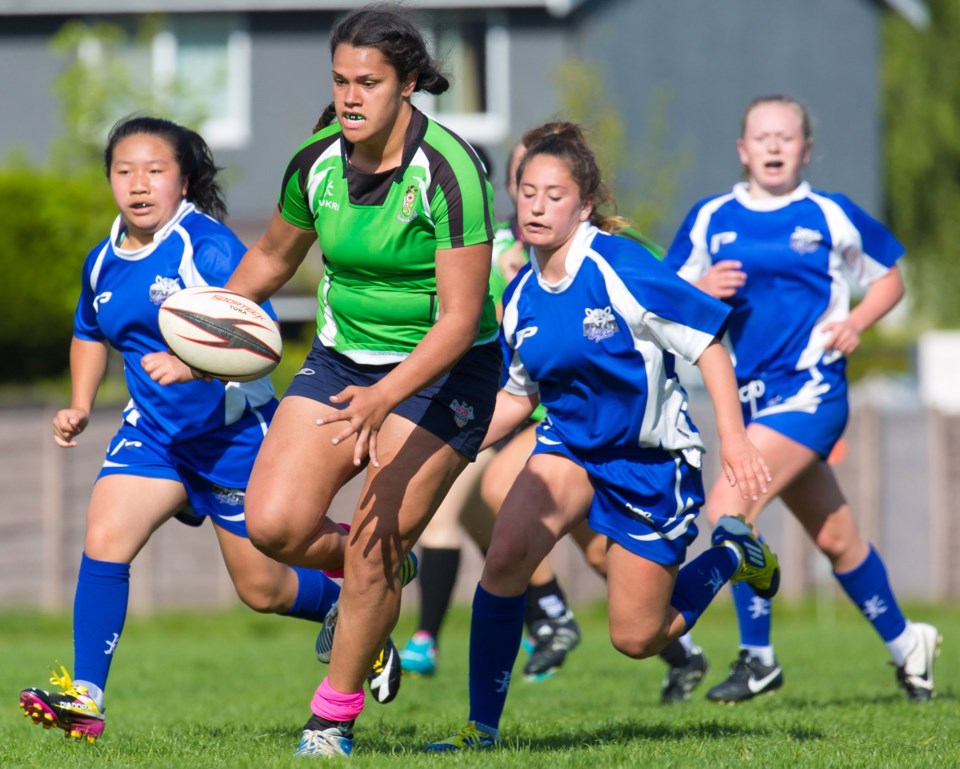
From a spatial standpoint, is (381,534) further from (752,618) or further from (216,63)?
(216,63)

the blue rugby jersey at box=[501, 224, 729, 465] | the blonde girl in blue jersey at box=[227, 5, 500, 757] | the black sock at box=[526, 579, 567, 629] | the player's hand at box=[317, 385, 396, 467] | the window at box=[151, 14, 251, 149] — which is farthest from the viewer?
the window at box=[151, 14, 251, 149]

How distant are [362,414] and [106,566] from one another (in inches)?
59.9

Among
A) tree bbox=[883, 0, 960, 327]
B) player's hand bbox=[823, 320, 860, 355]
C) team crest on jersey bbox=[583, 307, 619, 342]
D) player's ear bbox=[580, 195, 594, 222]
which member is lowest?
player's hand bbox=[823, 320, 860, 355]

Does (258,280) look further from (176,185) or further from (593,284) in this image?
(593,284)

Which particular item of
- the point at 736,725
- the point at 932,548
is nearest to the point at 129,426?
the point at 736,725

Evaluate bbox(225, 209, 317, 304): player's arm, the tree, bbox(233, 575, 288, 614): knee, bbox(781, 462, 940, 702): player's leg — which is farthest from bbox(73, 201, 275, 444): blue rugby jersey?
the tree

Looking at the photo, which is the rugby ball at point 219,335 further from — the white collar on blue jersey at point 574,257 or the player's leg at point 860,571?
the player's leg at point 860,571

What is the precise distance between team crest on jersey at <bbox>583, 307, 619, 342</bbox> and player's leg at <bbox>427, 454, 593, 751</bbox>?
504 millimetres

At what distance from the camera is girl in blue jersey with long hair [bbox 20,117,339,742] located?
5270 millimetres

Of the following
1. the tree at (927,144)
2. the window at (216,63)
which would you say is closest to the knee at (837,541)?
the window at (216,63)

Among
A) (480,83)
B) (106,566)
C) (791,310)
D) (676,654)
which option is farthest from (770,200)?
(480,83)

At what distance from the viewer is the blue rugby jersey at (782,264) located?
626 centimetres

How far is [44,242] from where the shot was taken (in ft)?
56.8

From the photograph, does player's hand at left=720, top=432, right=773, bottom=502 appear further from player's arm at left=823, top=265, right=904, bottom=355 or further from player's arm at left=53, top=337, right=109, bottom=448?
player's arm at left=53, top=337, right=109, bottom=448
